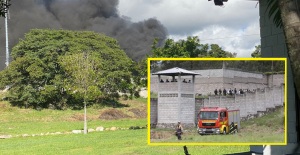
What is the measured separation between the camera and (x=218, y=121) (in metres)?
5.09

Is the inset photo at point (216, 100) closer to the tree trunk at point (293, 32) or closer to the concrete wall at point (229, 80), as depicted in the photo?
the concrete wall at point (229, 80)

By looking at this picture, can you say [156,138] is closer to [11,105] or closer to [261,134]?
[261,134]

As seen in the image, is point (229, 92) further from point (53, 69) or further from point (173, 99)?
point (53, 69)

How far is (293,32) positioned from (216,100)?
2300 millimetres

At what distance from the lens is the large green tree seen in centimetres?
4256

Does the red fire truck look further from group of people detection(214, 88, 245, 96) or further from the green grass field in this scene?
the green grass field

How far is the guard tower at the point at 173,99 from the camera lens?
16.7 ft

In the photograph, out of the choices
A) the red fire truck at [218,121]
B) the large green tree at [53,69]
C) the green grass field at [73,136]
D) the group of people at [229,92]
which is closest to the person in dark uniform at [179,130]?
the red fire truck at [218,121]

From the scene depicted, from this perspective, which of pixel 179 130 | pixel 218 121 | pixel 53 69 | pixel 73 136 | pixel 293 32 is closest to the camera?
pixel 293 32

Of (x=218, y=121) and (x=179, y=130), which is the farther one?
(x=179, y=130)

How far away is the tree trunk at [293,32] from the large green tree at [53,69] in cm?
3752

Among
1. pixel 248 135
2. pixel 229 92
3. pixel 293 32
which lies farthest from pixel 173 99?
pixel 293 32

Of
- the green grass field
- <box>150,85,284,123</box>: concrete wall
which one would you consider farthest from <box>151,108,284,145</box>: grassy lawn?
the green grass field

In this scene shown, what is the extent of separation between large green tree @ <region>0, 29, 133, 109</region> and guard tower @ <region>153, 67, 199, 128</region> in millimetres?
35458
